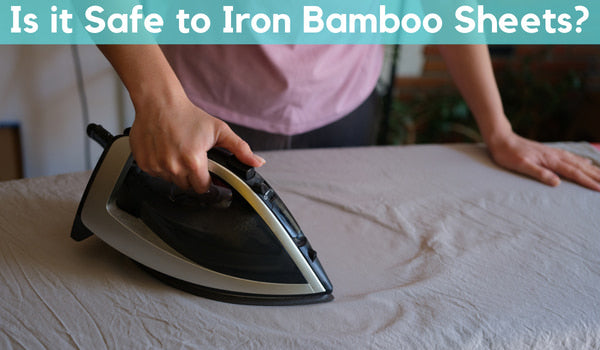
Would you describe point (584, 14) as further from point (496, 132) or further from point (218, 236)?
point (218, 236)

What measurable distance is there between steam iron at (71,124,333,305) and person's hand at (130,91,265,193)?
0.02 m

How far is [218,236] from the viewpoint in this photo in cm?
63

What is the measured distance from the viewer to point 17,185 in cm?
86

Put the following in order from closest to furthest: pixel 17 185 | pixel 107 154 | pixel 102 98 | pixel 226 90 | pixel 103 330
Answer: pixel 103 330
pixel 107 154
pixel 17 185
pixel 226 90
pixel 102 98

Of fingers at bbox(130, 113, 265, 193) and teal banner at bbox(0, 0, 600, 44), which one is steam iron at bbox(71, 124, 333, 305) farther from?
teal banner at bbox(0, 0, 600, 44)

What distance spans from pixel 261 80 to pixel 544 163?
2.15 feet

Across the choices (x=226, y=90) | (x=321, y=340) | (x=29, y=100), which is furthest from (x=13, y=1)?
(x=321, y=340)

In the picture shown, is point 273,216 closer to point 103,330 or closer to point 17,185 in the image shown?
point 103,330

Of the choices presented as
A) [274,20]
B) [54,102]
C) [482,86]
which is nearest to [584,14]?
[482,86]

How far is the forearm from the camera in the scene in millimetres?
1158

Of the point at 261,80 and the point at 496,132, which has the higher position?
the point at 261,80

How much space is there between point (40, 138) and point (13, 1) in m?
0.52

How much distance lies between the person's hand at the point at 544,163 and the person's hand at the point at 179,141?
2.26 feet

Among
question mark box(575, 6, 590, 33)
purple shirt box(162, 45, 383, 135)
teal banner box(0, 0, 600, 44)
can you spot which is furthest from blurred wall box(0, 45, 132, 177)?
question mark box(575, 6, 590, 33)
